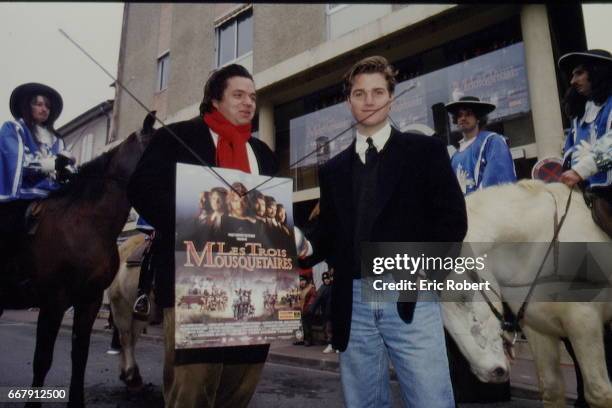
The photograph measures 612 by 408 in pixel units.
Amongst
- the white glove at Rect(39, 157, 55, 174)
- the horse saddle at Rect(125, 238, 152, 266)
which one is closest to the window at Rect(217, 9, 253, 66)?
the horse saddle at Rect(125, 238, 152, 266)

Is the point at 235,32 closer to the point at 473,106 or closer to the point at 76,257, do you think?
the point at 473,106

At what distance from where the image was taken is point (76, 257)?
3768mm

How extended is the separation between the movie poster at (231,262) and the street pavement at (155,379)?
3.19 meters

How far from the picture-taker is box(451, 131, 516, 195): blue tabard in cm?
369

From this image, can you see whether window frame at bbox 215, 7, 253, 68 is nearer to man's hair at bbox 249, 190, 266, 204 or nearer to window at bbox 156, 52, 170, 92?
window at bbox 156, 52, 170, 92

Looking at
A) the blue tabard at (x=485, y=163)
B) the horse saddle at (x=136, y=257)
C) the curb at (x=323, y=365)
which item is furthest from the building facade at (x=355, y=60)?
the curb at (x=323, y=365)

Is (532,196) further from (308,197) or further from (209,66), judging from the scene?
(209,66)

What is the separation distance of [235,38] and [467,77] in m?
7.82

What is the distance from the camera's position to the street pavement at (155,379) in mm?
4438

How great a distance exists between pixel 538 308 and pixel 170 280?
2490 millimetres

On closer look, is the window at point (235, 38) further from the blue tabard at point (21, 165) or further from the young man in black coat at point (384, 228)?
the young man in black coat at point (384, 228)

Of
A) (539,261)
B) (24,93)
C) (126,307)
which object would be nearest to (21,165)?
(24,93)

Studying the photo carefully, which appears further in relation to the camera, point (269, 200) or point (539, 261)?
point (539, 261)

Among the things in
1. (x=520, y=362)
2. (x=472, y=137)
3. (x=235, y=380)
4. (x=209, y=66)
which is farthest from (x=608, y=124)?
(x=209, y=66)
